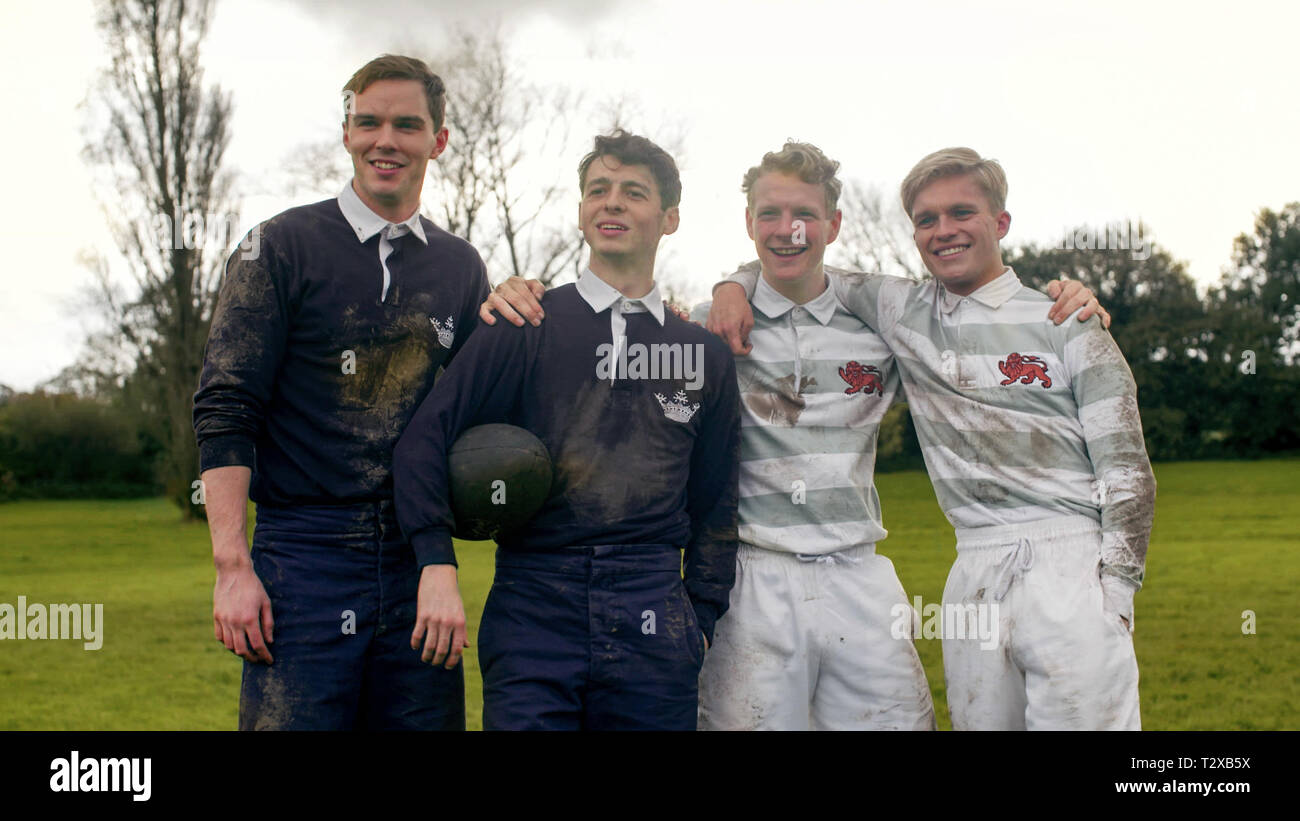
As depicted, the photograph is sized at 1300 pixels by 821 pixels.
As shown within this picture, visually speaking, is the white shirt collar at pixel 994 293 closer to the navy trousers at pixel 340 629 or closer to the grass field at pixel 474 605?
the navy trousers at pixel 340 629

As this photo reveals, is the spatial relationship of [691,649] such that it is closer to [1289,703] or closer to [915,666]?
[915,666]

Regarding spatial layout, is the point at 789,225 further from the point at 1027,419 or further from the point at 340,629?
the point at 340,629

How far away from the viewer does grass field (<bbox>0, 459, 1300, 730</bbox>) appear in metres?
7.73

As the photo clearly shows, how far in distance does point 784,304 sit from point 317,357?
1685 mm

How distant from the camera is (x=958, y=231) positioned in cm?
363

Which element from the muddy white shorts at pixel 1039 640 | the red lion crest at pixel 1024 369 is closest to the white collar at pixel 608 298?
the red lion crest at pixel 1024 369

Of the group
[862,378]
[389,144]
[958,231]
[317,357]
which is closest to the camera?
[317,357]

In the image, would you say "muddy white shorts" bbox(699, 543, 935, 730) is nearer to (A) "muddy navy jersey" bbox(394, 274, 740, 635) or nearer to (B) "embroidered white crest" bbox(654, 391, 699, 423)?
(A) "muddy navy jersey" bbox(394, 274, 740, 635)

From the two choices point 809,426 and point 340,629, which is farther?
point 809,426

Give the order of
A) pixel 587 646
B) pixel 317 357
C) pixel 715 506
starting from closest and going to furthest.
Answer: pixel 587 646, pixel 317 357, pixel 715 506

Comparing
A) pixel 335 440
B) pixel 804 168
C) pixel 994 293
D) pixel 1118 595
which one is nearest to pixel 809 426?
pixel 994 293

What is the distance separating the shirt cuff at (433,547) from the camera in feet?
9.89

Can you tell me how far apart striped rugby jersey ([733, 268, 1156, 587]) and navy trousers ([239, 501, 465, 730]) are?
190cm

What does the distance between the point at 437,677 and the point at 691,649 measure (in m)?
0.83
